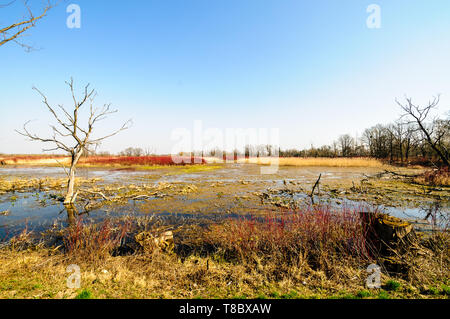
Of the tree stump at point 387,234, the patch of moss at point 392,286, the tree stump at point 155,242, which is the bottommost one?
the patch of moss at point 392,286

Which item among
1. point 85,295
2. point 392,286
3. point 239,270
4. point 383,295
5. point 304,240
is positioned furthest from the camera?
point 304,240

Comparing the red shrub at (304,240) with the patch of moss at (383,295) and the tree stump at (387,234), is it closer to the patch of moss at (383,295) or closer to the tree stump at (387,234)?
the tree stump at (387,234)

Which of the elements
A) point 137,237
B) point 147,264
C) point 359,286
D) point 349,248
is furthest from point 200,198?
point 359,286

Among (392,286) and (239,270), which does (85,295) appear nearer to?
(239,270)

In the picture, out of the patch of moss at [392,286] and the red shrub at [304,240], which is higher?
the red shrub at [304,240]

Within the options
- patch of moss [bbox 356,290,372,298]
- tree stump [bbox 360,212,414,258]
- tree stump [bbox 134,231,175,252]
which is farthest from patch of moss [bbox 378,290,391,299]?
tree stump [bbox 134,231,175,252]

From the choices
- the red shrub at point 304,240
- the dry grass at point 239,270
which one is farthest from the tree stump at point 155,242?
the red shrub at point 304,240

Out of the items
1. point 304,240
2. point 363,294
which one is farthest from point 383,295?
point 304,240

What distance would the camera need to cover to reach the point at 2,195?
466 inches

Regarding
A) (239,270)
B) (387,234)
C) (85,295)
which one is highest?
(387,234)

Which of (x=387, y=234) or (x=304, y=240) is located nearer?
(x=387, y=234)

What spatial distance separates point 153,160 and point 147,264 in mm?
40396

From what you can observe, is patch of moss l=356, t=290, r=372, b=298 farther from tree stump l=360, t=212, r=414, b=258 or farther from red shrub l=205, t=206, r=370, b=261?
tree stump l=360, t=212, r=414, b=258
